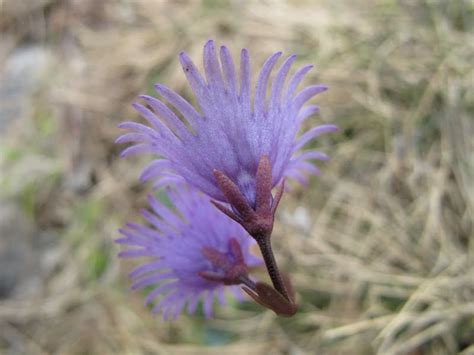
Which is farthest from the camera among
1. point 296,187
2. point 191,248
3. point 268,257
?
point 296,187

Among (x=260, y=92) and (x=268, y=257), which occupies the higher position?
(x=260, y=92)

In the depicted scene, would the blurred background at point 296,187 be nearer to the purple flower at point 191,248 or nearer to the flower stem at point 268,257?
the purple flower at point 191,248

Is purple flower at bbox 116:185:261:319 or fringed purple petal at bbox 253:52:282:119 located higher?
fringed purple petal at bbox 253:52:282:119

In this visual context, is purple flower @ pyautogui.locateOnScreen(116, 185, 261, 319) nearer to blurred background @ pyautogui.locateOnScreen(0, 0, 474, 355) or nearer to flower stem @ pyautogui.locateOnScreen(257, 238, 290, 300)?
flower stem @ pyautogui.locateOnScreen(257, 238, 290, 300)

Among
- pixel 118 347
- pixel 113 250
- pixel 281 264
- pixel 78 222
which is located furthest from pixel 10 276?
pixel 281 264

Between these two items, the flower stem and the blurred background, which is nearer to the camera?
the flower stem

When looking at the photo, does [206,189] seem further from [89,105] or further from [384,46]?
[89,105]

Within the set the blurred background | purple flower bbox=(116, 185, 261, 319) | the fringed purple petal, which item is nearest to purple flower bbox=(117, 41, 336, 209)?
the fringed purple petal

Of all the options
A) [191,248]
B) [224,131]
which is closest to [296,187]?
[191,248]

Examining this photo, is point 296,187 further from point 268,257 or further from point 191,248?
point 268,257
